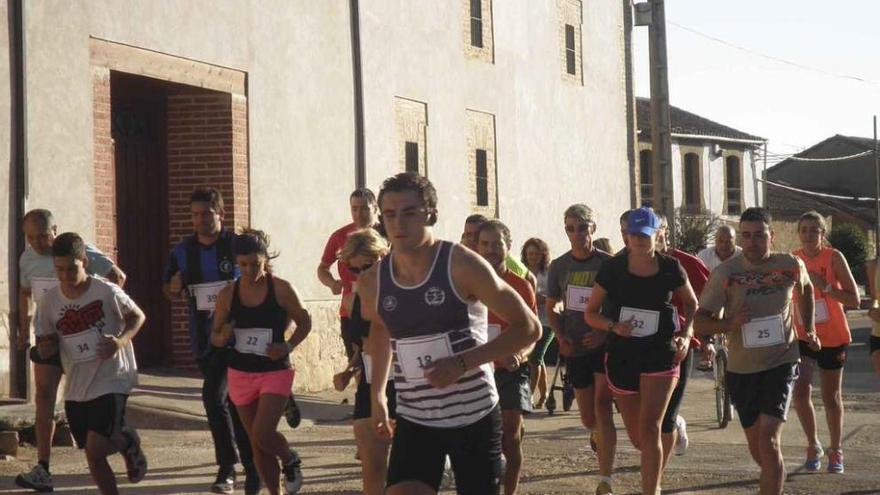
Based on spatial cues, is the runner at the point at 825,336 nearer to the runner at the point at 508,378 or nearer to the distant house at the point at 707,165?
the runner at the point at 508,378

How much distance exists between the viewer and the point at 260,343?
9.37m

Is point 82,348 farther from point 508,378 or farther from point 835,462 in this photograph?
→ point 835,462

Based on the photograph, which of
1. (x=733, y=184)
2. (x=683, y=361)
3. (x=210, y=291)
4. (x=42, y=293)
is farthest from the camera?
(x=733, y=184)

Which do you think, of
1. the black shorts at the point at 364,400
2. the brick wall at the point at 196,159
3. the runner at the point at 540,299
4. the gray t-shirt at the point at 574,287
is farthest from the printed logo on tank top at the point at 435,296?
the brick wall at the point at 196,159

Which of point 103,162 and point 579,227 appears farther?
point 103,162

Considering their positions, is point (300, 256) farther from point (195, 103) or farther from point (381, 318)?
point (381, 318)

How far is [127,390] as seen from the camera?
9250 mm

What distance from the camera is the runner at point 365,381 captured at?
8.55 m

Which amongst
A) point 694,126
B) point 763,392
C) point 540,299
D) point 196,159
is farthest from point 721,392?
point 694,126

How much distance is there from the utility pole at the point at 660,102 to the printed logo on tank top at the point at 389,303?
54.8ft

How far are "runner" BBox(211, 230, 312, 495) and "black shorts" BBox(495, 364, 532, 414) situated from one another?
123cm

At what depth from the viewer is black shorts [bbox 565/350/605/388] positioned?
10672 mm

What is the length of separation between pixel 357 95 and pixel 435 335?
48.2 ft

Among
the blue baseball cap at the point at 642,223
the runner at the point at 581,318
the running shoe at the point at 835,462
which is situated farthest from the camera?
the running shoe at the point at 835,462
